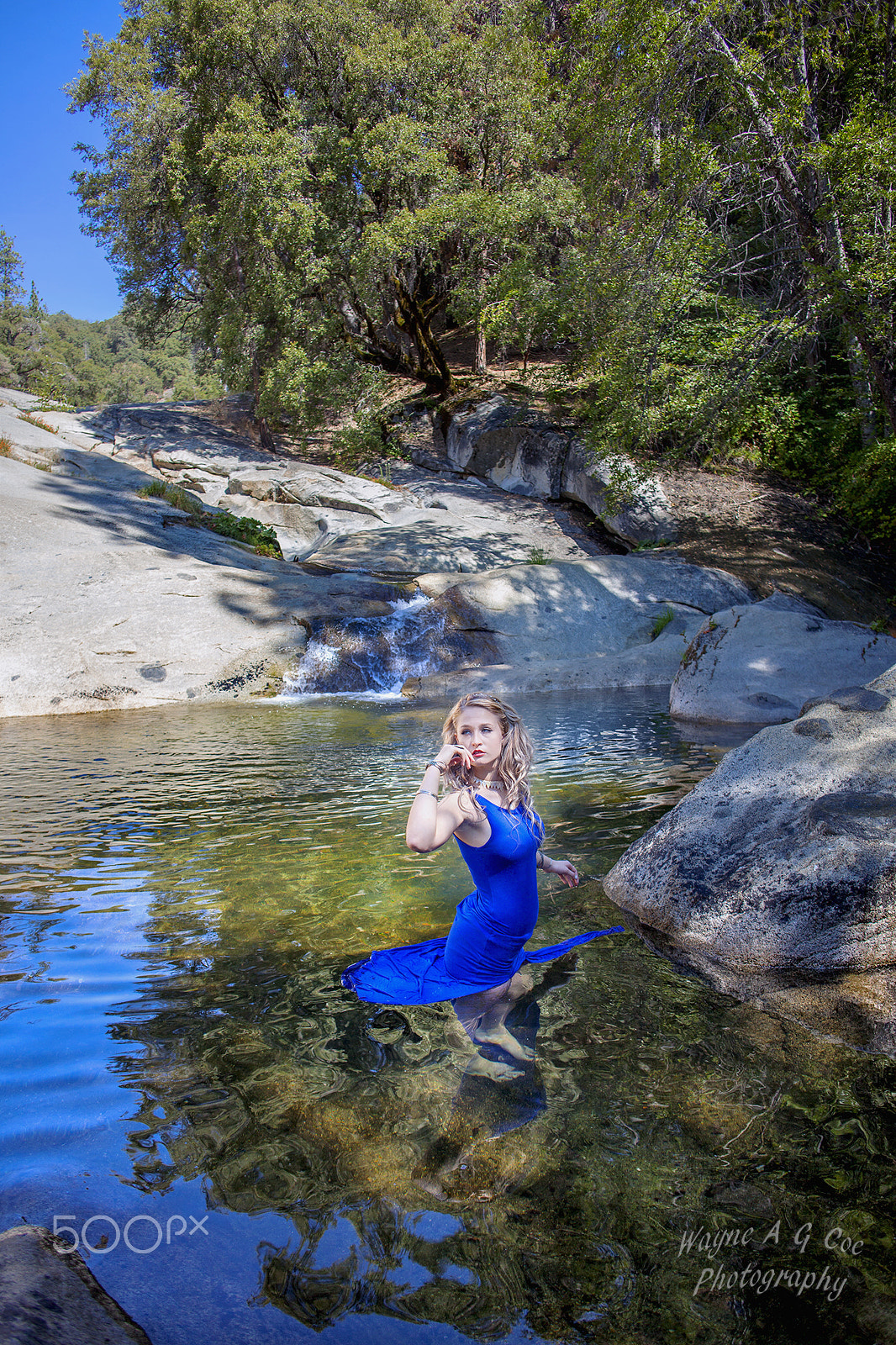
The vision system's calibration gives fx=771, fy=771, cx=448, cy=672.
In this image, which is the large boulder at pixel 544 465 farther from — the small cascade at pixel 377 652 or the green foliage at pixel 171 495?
the green foliage at pixel 171 495

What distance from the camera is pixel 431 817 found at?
8.07 feet

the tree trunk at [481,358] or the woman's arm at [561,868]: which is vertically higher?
the tree trunk at [481,358]

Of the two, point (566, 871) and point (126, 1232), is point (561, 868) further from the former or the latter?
point (126, 1232)

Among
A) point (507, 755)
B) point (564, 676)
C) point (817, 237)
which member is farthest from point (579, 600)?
point (507, 755)

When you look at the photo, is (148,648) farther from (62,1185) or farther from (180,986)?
(62,1185)

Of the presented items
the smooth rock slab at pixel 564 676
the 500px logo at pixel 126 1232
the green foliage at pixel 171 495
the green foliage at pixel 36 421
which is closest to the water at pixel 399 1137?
the 500px logo at pixel 126 1232

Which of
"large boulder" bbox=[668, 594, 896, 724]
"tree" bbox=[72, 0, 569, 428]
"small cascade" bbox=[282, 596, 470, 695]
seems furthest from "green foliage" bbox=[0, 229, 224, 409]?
"large boulder" bbox=[668, 594, 896, 724]

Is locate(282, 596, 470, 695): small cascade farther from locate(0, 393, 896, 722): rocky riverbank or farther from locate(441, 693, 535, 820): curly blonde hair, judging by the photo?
locate(441, 693, 535, 820): curly blonde hair

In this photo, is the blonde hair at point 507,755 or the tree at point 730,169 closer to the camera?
the blonde hair at point 507,755

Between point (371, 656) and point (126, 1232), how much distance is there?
10972 millimetres

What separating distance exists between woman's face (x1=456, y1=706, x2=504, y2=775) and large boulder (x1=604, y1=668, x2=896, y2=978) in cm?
137

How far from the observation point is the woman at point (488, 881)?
2.72 meters

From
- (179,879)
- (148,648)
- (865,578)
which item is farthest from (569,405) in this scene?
(179,879)

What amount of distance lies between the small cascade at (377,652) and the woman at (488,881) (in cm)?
918
